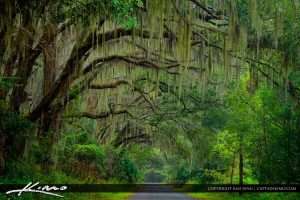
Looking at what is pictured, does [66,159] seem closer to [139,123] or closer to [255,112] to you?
[139,123]

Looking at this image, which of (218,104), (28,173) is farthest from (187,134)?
(28,173)

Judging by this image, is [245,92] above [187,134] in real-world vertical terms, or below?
above

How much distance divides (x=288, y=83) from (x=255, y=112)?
4.50 meters

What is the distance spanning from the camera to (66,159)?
21.7 meters

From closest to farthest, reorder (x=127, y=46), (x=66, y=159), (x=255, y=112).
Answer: (x=127, y=46) → (x=255, y=112) → (x=66, y=159)

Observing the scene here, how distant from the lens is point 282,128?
1440cm

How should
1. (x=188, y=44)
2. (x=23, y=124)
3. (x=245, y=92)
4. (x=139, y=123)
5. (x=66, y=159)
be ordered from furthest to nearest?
1. (x=139, y=123)
2. (x=66, y=159)
3. (x=245, y=92)
4. (x=23, y=124)
5. (x=188, y=44)

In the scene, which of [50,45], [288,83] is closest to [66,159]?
[50,45]

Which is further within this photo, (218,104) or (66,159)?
(218,104)

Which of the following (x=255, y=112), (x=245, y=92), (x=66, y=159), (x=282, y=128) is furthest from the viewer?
(x=66, y=159)

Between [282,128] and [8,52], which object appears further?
[282,128]

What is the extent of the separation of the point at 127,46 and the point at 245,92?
626 cm

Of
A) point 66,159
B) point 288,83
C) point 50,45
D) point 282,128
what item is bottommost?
point 66,159

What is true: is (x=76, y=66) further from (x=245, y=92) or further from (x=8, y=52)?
(x=245, y=92)
